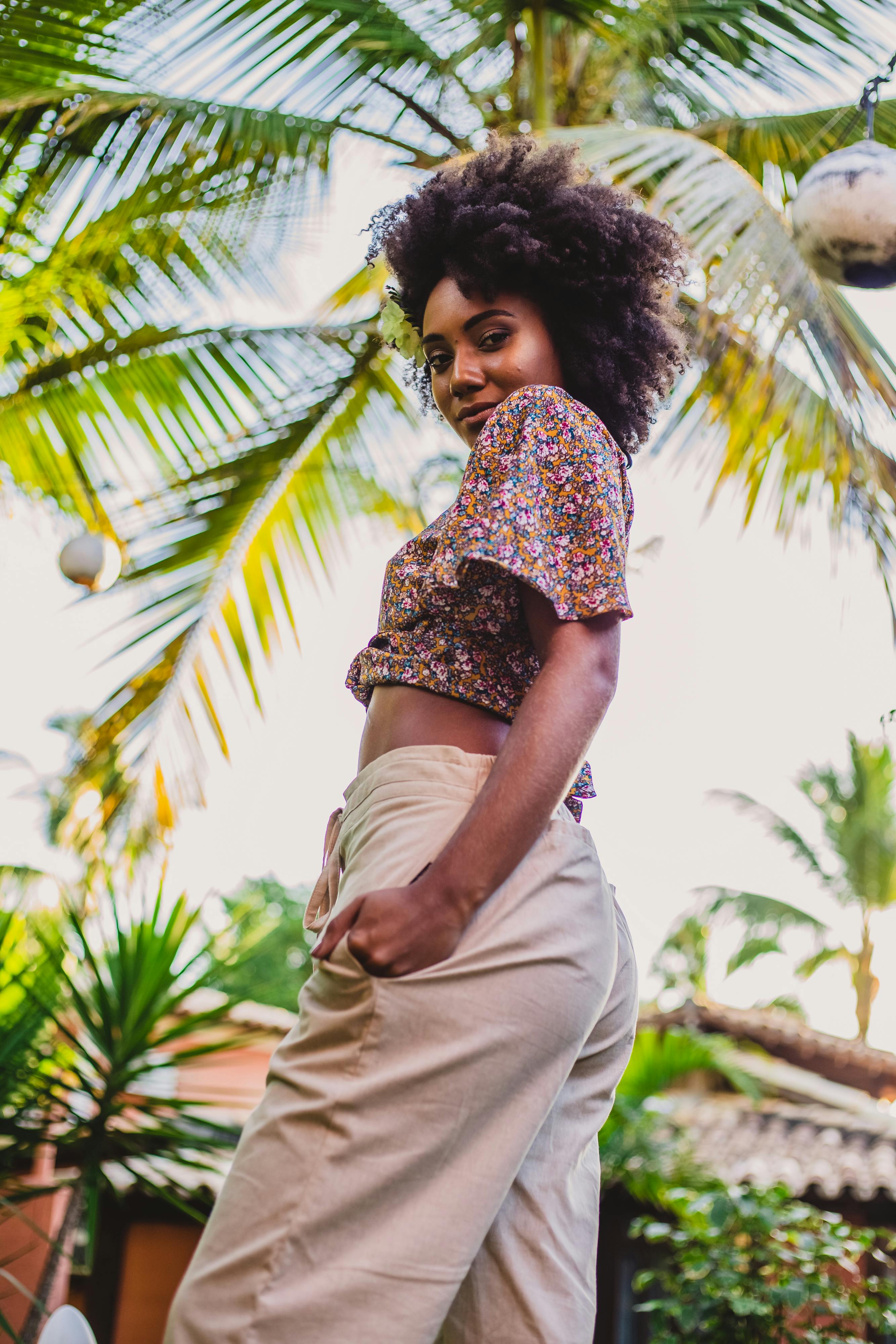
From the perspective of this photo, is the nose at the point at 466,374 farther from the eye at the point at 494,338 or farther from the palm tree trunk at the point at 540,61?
the palm tree trunk at the point at 540,61

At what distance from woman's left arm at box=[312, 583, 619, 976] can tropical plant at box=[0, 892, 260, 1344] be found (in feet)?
10.3

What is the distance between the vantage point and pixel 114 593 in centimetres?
471

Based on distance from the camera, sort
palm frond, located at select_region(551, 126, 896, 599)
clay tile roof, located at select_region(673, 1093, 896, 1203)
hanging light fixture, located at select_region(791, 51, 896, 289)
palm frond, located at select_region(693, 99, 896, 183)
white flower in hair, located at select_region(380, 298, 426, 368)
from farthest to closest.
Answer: clay tile roof, located at select_region(673, 1093, 896, 1203)
palm frond, located at select_region(693, 99, 896, 183)
palm frond, located at select_region(551, 126, 896, 599)
hanging light fixture, located at select_region(791, 51, 896, 289)
white flower in hair, located at select_region(380, 298, 426, 368)

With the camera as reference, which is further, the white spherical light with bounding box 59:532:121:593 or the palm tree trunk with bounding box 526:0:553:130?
the white spherical light with bounding box 59:532:121:593

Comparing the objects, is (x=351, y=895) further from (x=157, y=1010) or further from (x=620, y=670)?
(x=157, y=1010)

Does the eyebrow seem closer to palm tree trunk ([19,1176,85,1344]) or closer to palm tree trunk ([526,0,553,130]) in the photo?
palm tree trunk ([526,0,553,130])

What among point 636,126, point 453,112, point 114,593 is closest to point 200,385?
point 114,593

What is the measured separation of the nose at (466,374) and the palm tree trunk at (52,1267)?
337 cm

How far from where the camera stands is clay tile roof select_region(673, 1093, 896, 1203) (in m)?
8.06

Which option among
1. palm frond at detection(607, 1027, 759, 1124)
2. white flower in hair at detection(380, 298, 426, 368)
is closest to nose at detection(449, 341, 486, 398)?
white flower in hair at detection(380, 298, 426, 368)

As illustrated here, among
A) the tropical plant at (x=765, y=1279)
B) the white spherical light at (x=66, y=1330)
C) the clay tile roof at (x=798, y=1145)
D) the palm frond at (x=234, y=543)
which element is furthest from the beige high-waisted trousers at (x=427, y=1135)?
the clay tile roof at (x=798, y=1145)

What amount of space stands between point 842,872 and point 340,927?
703 inches

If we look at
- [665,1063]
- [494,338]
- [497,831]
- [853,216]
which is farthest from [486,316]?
[665,1063]

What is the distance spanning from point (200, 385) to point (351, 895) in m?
3.77
